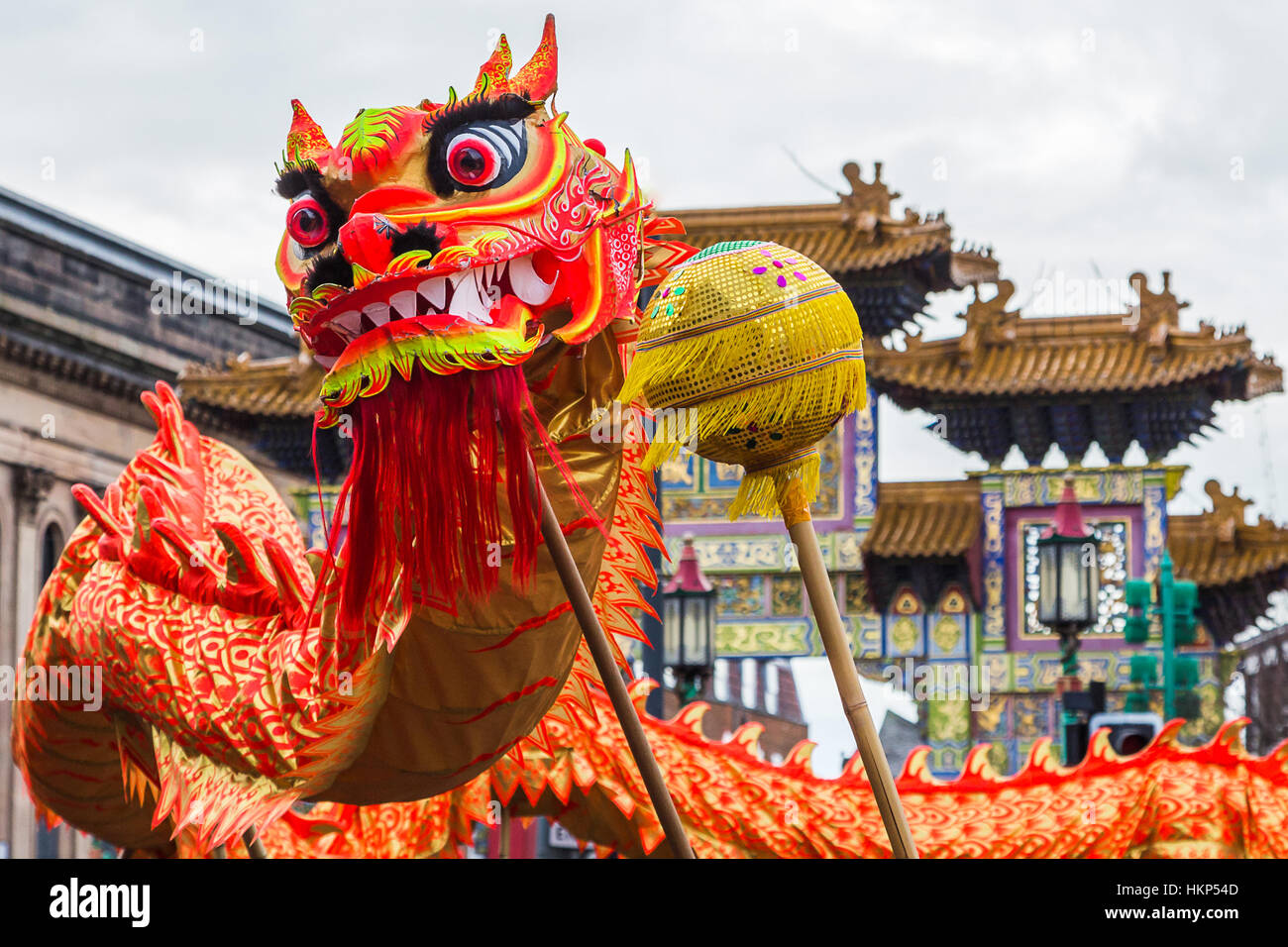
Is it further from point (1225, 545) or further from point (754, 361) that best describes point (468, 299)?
point (1225, 545)

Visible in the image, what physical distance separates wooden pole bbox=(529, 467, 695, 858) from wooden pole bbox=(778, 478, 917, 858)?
32 cm

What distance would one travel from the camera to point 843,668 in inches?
114

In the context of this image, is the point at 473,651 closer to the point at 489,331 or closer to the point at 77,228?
the point at 489,331

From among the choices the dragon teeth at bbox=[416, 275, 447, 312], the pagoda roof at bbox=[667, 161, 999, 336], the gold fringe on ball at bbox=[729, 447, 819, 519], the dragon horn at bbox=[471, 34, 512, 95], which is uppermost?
the pagoda roof at bbox=[667, 161, 999, 336]

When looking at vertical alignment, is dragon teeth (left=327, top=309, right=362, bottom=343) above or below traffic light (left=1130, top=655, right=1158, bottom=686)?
above

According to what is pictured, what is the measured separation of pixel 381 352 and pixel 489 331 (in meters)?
0.18

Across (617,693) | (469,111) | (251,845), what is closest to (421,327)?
(469,111)

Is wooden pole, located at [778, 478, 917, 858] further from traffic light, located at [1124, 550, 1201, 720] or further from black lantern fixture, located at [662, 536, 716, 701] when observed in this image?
traffic light, located at [1124, 550, 1201, 720]

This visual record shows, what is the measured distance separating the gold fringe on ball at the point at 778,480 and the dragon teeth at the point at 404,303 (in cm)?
60

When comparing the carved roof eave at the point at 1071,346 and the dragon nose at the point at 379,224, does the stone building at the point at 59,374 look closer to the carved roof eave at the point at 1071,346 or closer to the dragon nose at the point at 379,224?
the carved roof eave at the point at 1071,346

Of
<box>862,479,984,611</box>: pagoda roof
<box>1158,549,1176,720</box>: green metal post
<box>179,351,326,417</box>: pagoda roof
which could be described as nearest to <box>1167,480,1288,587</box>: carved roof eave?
<box>862,479,984,611</box>: pagoda roof

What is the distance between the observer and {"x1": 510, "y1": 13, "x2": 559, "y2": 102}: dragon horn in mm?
3199

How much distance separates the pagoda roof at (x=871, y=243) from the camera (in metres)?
14.8

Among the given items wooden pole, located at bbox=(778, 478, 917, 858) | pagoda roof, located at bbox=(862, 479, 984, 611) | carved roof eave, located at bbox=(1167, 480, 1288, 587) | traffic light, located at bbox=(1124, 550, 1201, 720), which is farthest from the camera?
pagoda roof, located at bbox=(862, 479, 984, 611)
